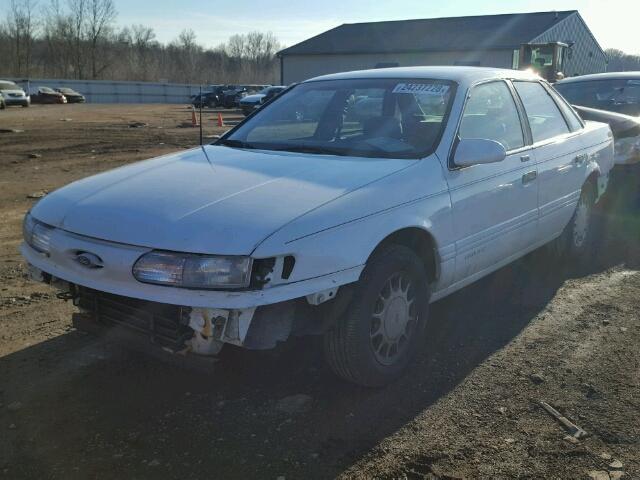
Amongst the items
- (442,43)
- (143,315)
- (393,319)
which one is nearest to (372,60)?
(442,43)

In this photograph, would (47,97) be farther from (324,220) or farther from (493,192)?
(324,220)

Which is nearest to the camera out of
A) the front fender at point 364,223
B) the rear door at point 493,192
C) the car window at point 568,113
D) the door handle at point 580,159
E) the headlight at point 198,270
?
the headlight at point 198,270

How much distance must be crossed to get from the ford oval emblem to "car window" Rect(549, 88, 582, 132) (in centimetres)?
403

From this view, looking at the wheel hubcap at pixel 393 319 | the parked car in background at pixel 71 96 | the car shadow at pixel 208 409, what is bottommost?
the car shadow at pixel 208 409

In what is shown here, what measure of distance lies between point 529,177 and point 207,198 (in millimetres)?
2451

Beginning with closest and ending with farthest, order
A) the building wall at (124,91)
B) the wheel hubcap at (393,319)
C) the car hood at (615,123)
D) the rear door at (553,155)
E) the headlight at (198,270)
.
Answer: the headlight at (198,270), the wheel hubcap at (393,319), the rear door at (553,155), the car hood at (615,123), the building wall at (124,91)

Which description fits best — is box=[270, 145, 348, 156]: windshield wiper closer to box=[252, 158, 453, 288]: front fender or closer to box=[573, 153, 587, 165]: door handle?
box=[252, 158, 453, 288]: front fender

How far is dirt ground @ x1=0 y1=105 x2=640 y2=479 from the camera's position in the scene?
2.69 meters

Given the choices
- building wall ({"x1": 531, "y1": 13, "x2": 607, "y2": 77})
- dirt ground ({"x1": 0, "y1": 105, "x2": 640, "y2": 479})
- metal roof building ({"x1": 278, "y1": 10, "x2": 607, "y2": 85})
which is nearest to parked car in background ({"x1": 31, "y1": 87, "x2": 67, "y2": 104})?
metal roof building ({"x1": 278, "y1": 10, "x2": 607, "y2": 85})

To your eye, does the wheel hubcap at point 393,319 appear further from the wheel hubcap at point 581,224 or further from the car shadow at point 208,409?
the wheel hubcap at point 581,224

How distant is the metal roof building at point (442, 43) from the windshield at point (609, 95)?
92.6ft

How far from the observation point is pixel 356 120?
410cm

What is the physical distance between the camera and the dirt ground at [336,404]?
2693 mm

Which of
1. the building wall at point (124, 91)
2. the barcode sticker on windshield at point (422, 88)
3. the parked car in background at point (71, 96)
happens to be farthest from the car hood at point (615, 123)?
the building wall at point (124, 91)
